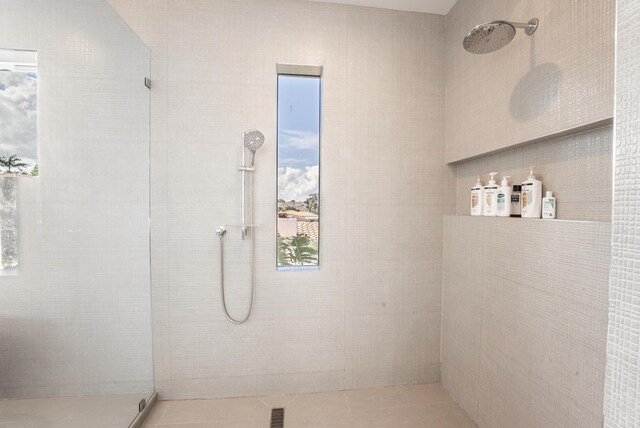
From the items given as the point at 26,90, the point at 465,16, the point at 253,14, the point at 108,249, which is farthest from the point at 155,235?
Result: the point at 465,16

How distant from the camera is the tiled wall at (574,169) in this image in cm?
101

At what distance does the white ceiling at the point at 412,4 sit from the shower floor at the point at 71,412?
2480 millimetres

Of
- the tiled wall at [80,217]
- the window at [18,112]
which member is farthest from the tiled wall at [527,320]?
the window at [18,112]

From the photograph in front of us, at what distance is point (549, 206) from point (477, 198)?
0.41m

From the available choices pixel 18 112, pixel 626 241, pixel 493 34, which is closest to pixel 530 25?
pixel 493 34

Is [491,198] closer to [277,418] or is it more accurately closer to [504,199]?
[504,199]

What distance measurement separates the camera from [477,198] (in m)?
1.59

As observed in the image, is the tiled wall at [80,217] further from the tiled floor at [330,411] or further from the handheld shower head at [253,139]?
the handheld shower head at [253,139]

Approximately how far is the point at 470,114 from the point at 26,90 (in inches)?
83.2

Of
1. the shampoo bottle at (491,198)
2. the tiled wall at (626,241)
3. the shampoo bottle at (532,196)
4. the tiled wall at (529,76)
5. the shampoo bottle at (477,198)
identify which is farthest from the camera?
the shampoo bottle at (477,198)

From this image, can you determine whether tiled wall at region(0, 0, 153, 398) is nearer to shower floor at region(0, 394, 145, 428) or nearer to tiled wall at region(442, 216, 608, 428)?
shower floor at region(0, 394, 145, 428)

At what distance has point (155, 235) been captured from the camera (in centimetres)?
168

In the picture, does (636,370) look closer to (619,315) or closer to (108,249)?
(619,315)

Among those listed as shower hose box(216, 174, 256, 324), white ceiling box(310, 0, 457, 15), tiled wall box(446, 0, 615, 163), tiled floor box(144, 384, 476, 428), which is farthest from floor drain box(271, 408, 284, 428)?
white ceiling box(310, 0, 457, 15)
